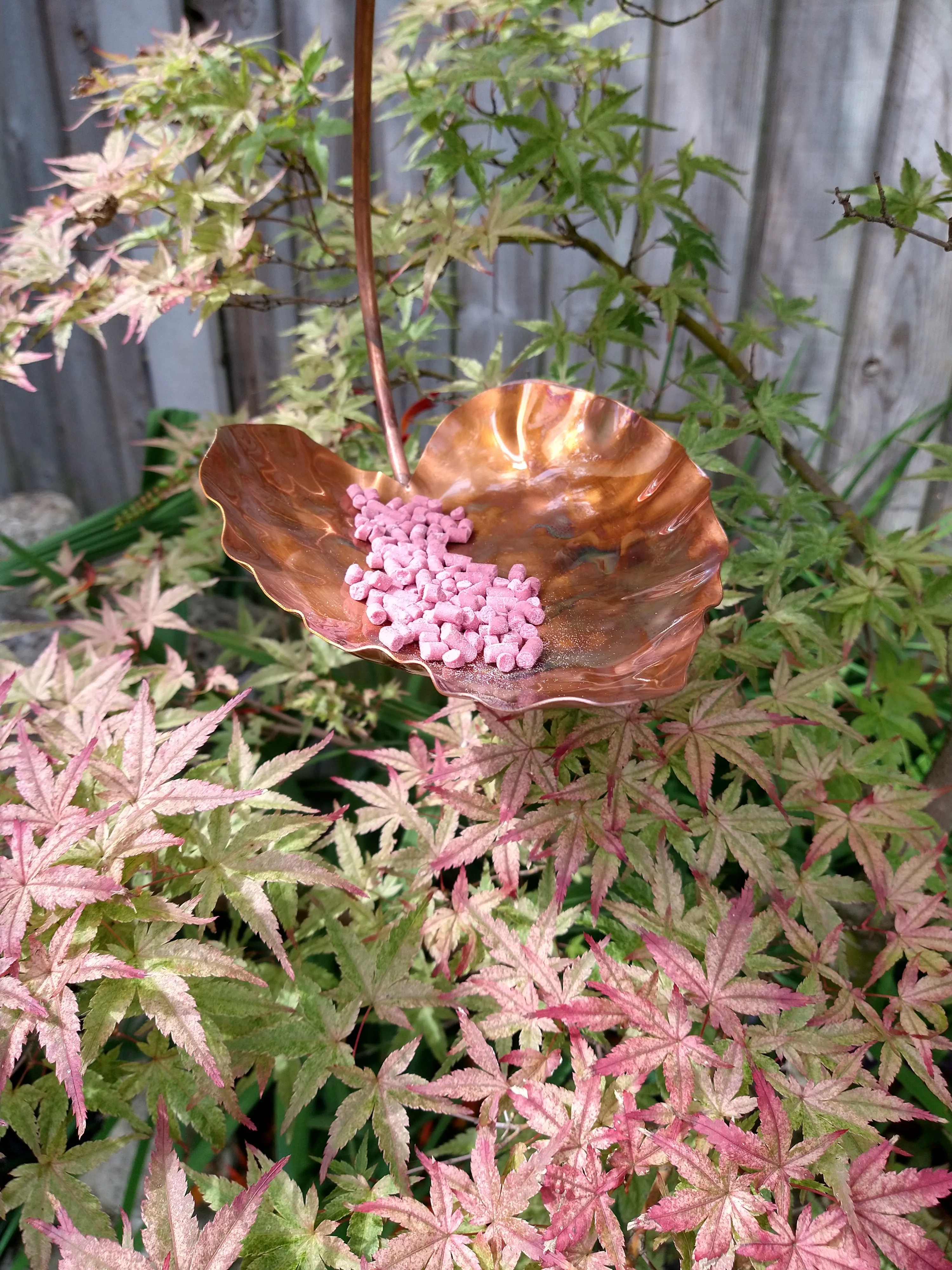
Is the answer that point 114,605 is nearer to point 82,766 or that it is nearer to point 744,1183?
point 82,766

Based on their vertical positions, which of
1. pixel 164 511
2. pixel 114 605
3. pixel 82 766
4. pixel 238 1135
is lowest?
pixel 238 1135

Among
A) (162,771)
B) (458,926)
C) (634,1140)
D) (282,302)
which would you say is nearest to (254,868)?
(162,771)

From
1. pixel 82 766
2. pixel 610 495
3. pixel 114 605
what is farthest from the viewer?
pixel 114 605

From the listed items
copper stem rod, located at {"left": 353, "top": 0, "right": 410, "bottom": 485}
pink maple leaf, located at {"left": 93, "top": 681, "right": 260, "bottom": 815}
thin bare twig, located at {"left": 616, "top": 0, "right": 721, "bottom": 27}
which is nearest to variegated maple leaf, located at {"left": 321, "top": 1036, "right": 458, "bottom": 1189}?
pink maple leaf, located at {"left": 93, "top": 681, "right": 260, "bottom": 815}

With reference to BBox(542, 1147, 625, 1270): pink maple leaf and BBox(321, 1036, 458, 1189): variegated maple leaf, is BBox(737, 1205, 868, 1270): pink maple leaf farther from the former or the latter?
BBox(321, 1036, 458, 1189): variegated maple leaf

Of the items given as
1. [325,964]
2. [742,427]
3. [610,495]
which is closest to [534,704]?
[610,495]

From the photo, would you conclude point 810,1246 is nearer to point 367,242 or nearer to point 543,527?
point 543,527
